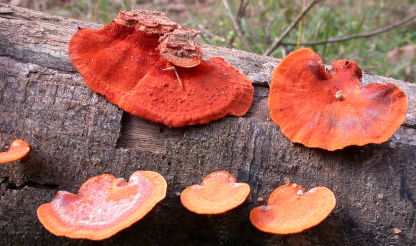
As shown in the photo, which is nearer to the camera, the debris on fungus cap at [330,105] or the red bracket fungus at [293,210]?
the red bracket fungus at [293,210]

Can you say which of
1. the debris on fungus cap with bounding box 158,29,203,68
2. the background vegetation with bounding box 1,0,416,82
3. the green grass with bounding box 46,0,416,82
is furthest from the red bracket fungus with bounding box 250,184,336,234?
the background vegetation with bounding box 1,0,416,82

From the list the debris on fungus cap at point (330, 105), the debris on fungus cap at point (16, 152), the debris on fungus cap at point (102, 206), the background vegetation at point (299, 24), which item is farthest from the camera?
the background vegetation at point (299, 24)

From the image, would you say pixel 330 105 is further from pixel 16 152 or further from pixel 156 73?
pixel 16 152

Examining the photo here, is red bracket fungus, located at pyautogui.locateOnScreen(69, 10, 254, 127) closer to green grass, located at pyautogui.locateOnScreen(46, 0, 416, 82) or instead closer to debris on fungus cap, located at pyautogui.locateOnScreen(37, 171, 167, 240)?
debris on fungus cap, located at pyautogui.locateOnScreen(37, 171, 167, 240)

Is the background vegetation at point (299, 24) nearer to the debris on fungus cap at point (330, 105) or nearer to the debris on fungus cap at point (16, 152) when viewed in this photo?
the debris on fungus cap at point (330, 105)

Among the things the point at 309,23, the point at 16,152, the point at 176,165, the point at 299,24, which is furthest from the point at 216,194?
the point at 309,23

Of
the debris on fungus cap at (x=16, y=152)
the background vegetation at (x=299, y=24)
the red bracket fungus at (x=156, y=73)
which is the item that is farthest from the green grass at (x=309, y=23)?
the debris on fungus cap at (x=16, y=152)

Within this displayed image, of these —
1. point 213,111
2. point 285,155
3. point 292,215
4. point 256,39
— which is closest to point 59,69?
point 213,111

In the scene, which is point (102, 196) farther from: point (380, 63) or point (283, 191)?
point (380, 63)
